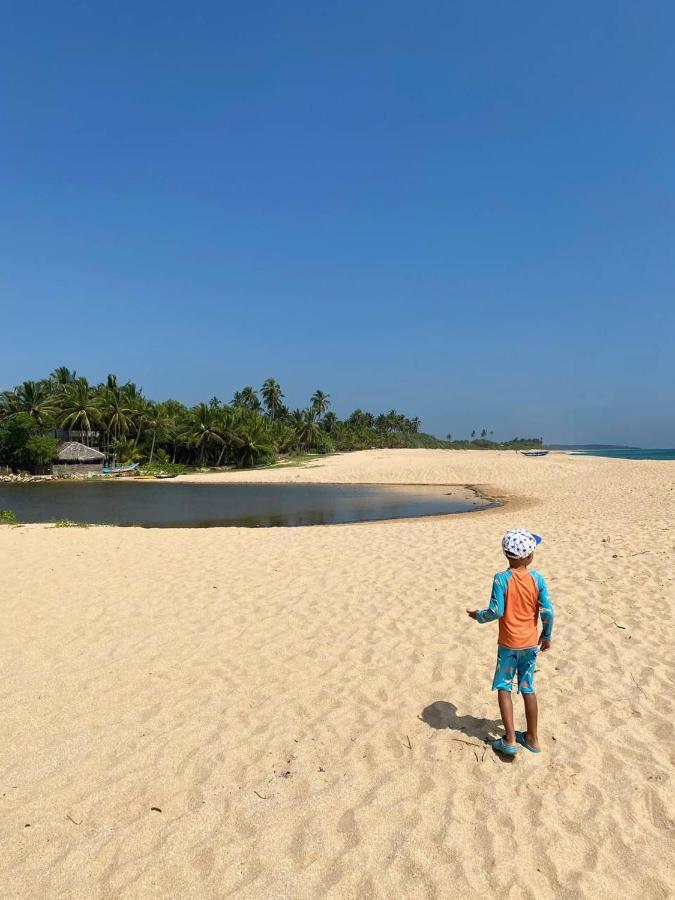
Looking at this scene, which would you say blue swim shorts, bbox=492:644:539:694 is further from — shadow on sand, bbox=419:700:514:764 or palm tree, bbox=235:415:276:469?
palm tree, bbox=235:415:276:469

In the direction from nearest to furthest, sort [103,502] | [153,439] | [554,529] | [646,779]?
[646,779] < [554,529] < [103,502] < [153,439]

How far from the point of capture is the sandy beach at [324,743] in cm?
285

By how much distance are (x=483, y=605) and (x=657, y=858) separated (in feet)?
15.1

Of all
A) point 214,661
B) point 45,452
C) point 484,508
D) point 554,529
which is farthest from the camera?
point 45,452

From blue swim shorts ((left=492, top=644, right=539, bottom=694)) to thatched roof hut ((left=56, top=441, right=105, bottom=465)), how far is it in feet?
196

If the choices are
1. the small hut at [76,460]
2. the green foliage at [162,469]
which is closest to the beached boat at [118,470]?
the green foliage at [162,469]

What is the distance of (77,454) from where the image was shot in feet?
182

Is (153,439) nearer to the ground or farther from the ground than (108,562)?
farther from the ground

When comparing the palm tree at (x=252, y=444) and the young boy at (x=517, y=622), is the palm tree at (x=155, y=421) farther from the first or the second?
the young boy at (x=517, y=622)

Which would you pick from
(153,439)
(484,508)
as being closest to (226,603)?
(484,508)

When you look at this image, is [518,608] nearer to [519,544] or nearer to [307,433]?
[519,544]

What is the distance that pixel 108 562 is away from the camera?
10367mm

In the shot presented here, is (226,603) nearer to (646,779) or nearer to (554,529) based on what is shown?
(646,779)

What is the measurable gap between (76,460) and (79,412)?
687 centimetres
